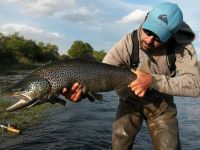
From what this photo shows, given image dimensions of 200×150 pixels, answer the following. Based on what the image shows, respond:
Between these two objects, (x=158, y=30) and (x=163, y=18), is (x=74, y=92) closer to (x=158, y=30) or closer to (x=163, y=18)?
(x=158, y=30)

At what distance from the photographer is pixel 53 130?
12.5 metres

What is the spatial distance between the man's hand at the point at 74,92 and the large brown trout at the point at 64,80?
2.0 inches

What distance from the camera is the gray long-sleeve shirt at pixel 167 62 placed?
5.43 metres

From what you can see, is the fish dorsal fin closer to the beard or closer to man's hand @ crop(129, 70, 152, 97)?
man's hand @ crop(129, 70, 152, 97)

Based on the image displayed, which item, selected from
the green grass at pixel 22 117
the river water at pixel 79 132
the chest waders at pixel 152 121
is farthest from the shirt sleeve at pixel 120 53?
the green grass at pixel 22 117

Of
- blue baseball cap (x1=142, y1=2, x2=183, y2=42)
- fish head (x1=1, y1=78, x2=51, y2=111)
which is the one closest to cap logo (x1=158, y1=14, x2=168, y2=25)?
blue baseball cap (x1=142, y1=2, x2=183, y2=42)

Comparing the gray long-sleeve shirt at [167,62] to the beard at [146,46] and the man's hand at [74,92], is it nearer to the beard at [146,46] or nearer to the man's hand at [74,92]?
the beard at [146,46]

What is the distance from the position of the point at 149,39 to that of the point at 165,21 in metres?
0.33

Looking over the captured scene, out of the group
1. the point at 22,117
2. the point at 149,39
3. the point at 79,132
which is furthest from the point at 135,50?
the point at 22,117

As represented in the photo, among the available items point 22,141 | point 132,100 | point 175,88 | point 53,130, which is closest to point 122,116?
point 132,100

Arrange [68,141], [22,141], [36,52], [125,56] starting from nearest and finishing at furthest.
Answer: [125,56] < [22,141] < [68,141] < [36,52]

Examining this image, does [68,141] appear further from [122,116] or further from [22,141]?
[122,116]

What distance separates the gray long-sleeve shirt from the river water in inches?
197

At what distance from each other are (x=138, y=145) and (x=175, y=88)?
6.72m
